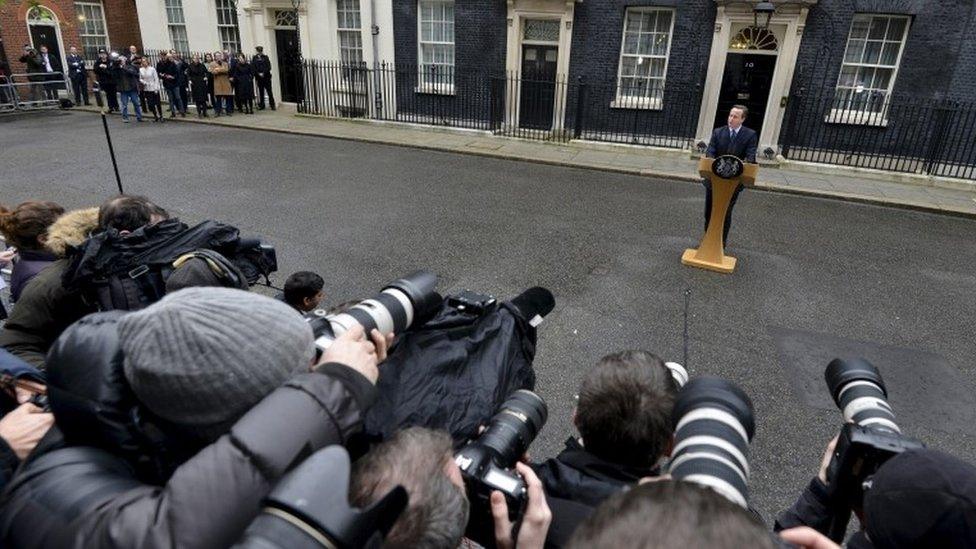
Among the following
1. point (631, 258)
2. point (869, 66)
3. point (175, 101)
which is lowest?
point (631, 258)

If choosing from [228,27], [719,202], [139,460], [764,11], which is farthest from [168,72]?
[139,460]

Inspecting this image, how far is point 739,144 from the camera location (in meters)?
6.69

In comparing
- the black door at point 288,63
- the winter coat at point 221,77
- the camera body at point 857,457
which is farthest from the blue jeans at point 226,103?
the camera body at point 857,457

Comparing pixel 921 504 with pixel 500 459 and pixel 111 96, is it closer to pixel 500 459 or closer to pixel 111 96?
pixel 500 459

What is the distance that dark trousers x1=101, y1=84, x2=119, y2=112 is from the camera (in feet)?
54.7

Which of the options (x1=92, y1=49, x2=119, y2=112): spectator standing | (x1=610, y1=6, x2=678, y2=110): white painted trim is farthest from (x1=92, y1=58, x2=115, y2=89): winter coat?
(x1=610, y1=6, x2=678, y2=110): white painted trim

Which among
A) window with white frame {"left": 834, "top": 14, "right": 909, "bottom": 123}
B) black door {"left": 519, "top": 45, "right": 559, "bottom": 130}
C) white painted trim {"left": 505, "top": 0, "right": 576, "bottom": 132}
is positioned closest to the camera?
window with white frame {"left": 834, "top": 14, "right": 909, "bottom": 123}

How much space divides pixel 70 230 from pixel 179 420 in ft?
7.63

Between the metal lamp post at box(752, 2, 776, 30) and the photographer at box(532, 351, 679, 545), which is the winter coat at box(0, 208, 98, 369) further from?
the metal lamp post at box(752, 2, 776, 30)

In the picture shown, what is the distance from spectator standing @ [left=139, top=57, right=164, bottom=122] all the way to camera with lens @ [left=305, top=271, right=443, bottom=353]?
55.7ft

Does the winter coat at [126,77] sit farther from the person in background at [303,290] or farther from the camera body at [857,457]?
the camera body at [857,457]

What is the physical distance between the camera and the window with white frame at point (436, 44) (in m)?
14.8

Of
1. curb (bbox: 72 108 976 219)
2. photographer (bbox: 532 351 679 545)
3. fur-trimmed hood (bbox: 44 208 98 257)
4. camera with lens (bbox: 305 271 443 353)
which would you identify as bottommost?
curb (bbox: 72 108 976 219)

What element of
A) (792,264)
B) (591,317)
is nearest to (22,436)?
(591,317)
